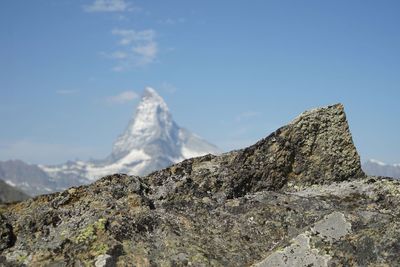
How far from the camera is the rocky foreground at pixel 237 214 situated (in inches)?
326

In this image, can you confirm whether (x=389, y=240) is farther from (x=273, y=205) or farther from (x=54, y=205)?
(x=54, y=205)

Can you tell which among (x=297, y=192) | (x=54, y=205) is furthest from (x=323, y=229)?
(x=54, y=205)

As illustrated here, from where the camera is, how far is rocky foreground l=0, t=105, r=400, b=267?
326 inches

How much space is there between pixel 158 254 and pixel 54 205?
9.75ft

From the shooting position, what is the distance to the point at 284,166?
38.6 ft

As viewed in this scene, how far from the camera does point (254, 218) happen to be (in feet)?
32.4

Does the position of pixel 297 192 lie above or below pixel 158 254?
above

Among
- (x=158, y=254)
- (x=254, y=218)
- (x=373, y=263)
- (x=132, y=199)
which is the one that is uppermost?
(x=132, y=199)

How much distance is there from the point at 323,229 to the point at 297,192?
2705 millimetres

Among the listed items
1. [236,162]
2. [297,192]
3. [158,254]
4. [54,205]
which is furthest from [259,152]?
[54,205]

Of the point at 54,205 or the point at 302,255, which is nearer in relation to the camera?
the point at 302,255

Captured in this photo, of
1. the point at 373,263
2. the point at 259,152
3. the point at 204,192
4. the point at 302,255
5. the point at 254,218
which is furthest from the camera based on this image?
the point at 259,152

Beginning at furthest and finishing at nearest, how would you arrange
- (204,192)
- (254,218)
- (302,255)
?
1. (204,192)
2. (254,218)
3. (302,255)

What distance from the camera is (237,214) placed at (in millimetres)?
10102
